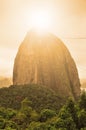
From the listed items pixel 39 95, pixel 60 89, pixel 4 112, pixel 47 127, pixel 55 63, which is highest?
pixel 55 63

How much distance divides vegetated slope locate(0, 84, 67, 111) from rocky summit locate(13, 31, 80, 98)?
35.7 feet

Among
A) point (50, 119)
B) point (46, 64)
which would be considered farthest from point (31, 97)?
point (46, 64)

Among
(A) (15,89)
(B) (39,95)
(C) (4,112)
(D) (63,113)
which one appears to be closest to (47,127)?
(D) (63,113)

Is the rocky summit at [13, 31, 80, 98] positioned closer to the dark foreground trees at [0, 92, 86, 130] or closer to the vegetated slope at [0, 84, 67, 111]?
the vegetated slope at [0, 84, 67, 111]

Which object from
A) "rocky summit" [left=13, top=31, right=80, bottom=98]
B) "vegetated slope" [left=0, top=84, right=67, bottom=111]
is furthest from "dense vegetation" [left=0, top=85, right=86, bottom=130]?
"rocky summit" [left=13, top=31, right=80, bottom=98]

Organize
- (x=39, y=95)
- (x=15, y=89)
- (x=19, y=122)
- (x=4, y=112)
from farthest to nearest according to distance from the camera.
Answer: (x=15, y=89) < (x=39, y=95) < (x=4, y=112) < (x=19, y=122)

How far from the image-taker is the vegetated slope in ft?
107

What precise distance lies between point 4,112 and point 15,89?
387 inches

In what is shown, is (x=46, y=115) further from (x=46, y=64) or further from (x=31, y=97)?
(x=46, y=64)

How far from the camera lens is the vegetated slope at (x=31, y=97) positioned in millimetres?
32625

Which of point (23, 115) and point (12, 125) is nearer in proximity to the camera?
point (12, 125)

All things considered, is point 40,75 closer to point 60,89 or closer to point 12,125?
point 60,89

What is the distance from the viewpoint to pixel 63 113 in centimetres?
2391

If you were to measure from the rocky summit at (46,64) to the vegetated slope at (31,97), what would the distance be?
10876 mm
